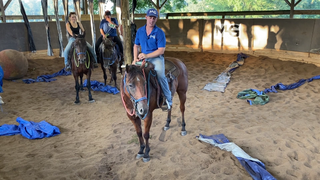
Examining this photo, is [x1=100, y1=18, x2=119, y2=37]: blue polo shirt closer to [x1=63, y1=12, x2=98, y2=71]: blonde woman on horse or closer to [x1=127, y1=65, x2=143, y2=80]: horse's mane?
[x1=63, y1=12, x2=98, y2=71]: blonde woman on horse

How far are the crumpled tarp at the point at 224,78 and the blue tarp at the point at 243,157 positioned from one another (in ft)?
10.8

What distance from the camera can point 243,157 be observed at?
142 inches

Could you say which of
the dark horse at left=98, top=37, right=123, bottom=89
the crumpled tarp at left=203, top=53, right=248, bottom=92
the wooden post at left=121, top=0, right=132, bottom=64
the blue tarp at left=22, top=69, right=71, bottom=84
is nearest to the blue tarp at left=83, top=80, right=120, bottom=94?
the dark horse at left=98, top=37, right=123, bottom=89

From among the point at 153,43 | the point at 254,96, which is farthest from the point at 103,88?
the point at 254,96

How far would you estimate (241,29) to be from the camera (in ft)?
35.5

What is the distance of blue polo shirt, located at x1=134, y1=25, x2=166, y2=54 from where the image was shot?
11.6 feet

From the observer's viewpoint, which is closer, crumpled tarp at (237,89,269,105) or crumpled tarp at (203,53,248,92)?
crumpled tarp at (237,89,269,105)

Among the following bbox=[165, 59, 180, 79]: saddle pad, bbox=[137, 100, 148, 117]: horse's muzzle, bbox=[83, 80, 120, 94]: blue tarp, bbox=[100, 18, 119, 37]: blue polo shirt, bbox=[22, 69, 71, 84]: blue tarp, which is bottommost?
bbox=[83, 80, 120, 94]: blue tarp

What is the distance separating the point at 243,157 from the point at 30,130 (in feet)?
13.1

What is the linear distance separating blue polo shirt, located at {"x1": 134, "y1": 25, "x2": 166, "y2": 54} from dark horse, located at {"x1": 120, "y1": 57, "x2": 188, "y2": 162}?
28 centimetres

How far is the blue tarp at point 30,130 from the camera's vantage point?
458 centimetres

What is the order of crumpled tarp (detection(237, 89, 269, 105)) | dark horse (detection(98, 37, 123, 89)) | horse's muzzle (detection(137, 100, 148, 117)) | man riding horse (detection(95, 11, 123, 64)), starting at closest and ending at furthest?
horse's muzzle (detection(137, 100, 148, 117))
crumpled tarp (detection(237, 89, 269, 105))
dark horse (detection(98, 37, 123, 89))
man riding horse (detection(95, 11, 123, 64))

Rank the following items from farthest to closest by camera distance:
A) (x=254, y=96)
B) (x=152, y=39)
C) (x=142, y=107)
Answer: (x=254, y=96) < (x=152, y=39) < (x=142, y=107)

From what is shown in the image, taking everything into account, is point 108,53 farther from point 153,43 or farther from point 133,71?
point 133,71
